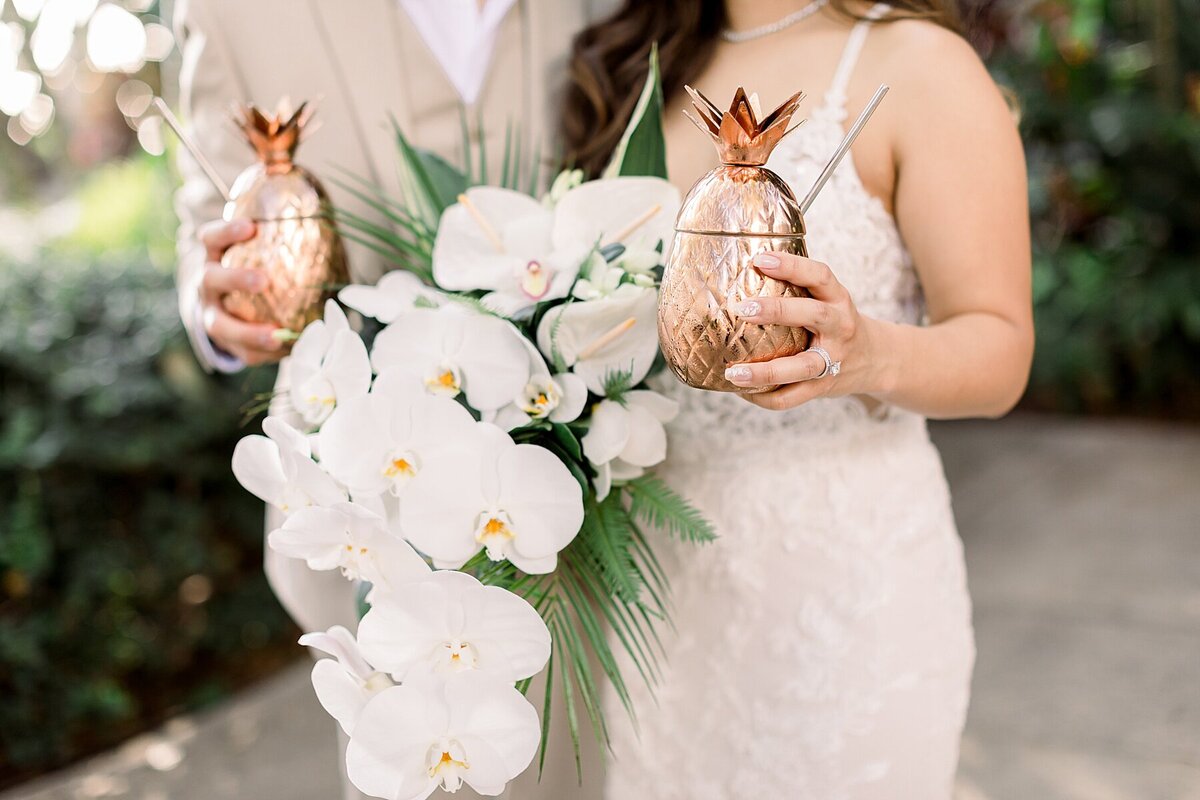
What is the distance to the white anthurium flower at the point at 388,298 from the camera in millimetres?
1219

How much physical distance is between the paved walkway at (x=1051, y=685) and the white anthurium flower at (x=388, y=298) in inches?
90.5

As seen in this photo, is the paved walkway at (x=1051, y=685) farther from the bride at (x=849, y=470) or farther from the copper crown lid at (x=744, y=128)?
the copper crown lid at (x=744, y=128)

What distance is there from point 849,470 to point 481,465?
0.68 meters

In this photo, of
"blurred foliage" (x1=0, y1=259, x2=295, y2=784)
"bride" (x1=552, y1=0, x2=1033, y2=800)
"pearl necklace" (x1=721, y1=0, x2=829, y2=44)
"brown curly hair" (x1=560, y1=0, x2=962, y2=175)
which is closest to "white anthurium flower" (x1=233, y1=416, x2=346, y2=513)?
"bride" (x1=552, y1=0, x2=1033, y2=800)

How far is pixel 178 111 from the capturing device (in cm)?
470

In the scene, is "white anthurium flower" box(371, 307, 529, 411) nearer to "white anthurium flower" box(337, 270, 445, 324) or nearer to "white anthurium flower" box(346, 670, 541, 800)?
"white anthurium flower" box(337, 270, 445, 324)

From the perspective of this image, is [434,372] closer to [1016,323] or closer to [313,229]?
[313,229]

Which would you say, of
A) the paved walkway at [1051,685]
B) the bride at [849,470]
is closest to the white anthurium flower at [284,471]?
the bride at [849,470]

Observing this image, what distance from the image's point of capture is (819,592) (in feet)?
5.06

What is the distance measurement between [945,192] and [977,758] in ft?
7.79

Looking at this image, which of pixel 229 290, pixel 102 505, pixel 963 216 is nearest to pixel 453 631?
pixel 229 290

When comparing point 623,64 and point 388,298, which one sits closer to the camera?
point 388,298

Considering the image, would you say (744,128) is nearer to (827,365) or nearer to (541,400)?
(827,365)

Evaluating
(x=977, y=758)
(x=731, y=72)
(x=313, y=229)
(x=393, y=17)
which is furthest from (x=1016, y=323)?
(x=977, y=758)
